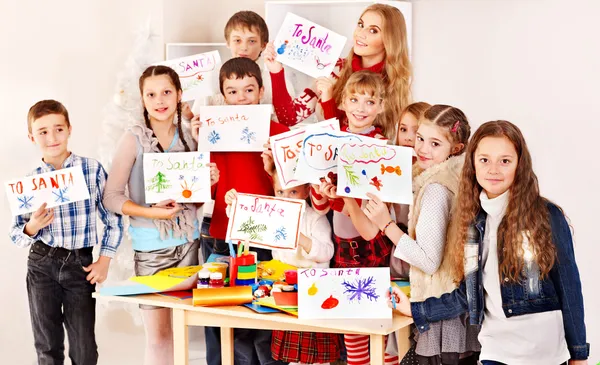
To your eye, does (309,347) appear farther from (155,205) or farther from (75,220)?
(75,220)

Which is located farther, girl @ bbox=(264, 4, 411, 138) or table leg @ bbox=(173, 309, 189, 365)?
girl @ bbox=(264, 4, 411, 138)

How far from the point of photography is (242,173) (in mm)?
3143

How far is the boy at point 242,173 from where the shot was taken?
307cm

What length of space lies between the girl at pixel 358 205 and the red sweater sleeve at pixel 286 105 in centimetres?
38

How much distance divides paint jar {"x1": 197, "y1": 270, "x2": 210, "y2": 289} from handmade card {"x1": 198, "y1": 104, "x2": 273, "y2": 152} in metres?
0.61

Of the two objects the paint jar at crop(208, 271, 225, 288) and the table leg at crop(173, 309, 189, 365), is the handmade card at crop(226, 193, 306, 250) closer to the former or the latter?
the paint jar at crop(208, 271, 225, 288)

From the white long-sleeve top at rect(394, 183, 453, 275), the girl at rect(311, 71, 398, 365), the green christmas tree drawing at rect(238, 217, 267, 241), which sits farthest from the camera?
the girl at rect(311, 71, 398, 365)

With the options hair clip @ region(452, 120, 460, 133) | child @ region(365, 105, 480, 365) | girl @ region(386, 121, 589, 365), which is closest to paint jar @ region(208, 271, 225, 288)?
child @ region(365, 105, 480, 365)

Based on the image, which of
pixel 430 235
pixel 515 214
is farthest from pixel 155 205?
pixel 515 214

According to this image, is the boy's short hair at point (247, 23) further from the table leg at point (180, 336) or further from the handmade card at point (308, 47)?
the table leg at point (180, 336)

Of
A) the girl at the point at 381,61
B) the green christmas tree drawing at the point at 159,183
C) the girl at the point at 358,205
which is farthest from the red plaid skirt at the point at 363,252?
the green christmas tree drawing at the point at 159,183

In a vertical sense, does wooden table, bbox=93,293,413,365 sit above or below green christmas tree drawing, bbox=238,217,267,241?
below

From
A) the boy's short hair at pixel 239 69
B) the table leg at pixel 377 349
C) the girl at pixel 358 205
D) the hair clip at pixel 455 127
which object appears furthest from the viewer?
the boy's short hair at pixel 239 69

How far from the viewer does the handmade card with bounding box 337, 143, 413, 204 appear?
2.63 m
